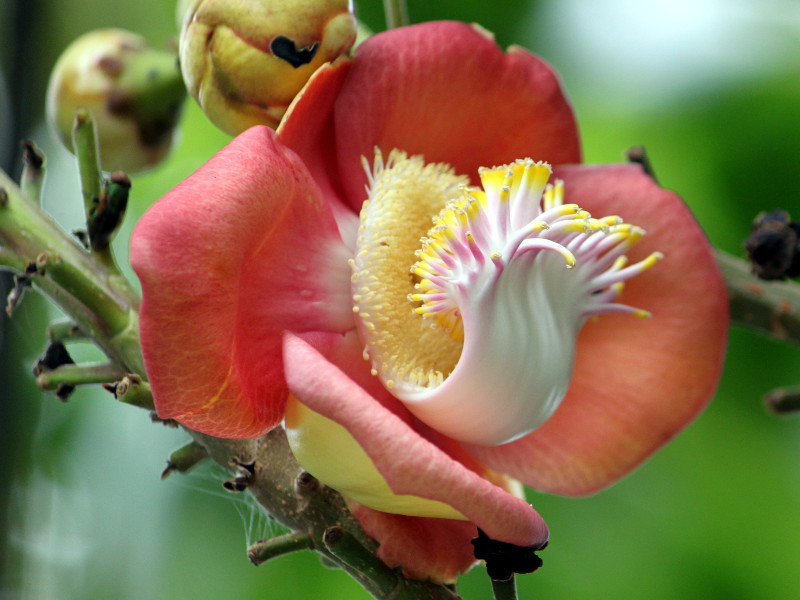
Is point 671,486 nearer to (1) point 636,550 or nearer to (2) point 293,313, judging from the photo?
(1) point 636,550

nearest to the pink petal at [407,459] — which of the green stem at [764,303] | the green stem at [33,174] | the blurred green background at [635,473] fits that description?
the green stem at [33,174]

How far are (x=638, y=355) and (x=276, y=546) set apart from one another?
0.26m

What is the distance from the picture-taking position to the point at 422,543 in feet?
1.27

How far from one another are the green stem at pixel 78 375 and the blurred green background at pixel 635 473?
705 mm

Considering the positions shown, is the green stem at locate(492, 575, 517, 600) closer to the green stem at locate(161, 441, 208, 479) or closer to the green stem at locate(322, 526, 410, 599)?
the green stem at locate(322, 526, 410, 599)

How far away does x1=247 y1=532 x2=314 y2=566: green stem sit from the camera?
1.26 feet

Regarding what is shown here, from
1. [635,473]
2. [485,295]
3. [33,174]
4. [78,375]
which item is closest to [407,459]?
[485,295]

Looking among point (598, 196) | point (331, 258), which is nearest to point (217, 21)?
point (331, 258)

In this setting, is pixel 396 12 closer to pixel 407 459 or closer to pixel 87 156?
pixel 87 156

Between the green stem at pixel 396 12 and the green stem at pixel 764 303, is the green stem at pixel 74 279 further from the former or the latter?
the green stem at pixel 764 303

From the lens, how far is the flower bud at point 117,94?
0.56m

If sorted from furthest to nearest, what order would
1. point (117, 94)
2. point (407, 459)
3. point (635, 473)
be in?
point (635, 473) → point (117, 94) → point (407, 459)

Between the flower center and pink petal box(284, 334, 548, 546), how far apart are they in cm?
7

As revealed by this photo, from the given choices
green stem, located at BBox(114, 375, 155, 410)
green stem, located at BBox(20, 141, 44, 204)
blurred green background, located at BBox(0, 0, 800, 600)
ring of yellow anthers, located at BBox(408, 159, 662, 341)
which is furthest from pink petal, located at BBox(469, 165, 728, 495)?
blurred green background, located at BBox(0, 0, 800, 600)
